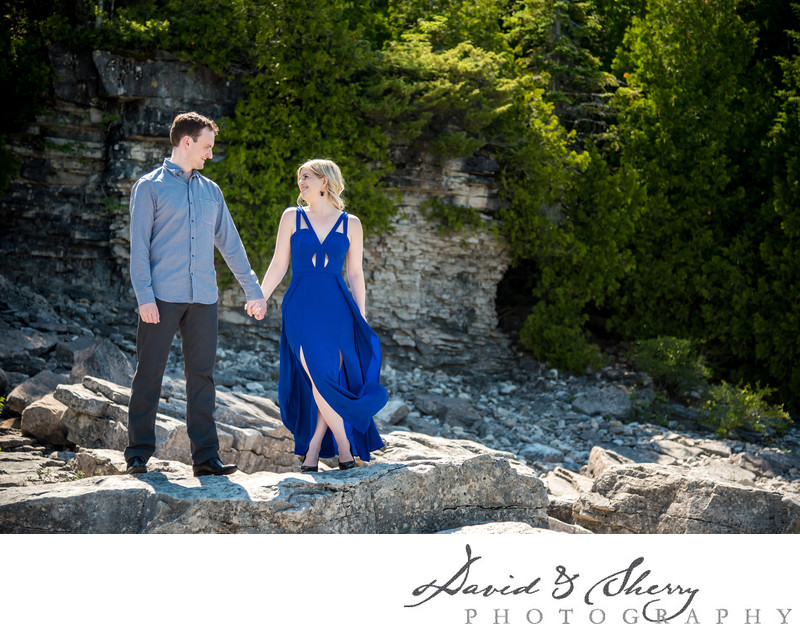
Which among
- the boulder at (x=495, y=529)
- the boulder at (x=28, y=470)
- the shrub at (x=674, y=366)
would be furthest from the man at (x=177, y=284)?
the shrub at (x=674, y=366)

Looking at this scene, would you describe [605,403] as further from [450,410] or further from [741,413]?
[450,410]

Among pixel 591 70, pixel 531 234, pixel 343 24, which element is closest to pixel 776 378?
pixel 531 234

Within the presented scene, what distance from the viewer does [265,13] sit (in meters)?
11.2

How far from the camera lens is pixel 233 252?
441 centimetres

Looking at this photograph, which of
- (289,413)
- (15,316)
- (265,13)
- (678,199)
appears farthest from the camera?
(678,199)

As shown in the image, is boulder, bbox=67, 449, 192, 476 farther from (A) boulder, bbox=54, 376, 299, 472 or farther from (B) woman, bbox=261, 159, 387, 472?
(A) boulder, bbox=54, 376, 299, 472

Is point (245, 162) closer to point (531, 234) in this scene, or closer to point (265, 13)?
point (265, 13)

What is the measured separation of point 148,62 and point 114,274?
3319 millimetres

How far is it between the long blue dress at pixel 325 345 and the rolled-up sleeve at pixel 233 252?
0.83 feet

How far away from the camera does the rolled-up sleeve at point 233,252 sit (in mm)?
4367

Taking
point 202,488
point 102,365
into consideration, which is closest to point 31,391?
point 102,365

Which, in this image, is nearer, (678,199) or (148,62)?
(148,62)

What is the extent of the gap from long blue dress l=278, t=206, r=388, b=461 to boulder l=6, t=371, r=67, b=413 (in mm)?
3673

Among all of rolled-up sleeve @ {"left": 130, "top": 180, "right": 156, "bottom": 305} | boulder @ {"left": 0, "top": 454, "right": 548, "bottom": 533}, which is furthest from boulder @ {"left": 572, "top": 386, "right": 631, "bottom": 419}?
rolled-up sleeve @ {"left": 130, "top": 180, "right": 156, "bottom": 305}
